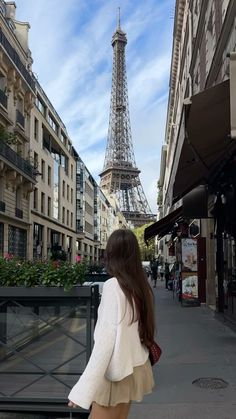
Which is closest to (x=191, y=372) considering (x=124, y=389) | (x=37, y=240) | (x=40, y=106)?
(x=124, y=389)

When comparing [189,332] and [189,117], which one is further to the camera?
[189,332]

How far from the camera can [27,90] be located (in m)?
45.0

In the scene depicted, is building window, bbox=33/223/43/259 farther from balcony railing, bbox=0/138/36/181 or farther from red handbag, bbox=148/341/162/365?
red handbag, bbox=148/341/162/365

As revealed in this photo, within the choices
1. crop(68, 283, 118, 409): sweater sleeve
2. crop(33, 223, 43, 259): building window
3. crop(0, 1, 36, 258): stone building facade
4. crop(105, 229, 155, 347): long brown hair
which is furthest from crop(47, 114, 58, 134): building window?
crop(68, 283, 118, 409): sweater sleeve

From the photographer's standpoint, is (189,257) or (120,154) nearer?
(189,257)

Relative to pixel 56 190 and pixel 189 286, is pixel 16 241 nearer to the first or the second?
pixel 56 190

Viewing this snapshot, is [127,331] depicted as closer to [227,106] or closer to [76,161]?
[227,106]

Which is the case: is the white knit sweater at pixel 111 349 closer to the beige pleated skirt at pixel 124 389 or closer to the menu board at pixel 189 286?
the beige pleated skirt at pixel 124 389

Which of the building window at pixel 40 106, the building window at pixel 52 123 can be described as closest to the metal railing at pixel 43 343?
the building window at pixel 40 106

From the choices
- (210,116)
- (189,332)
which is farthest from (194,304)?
(210,116)

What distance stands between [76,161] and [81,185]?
180 inches

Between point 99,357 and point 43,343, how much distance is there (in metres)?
2.41

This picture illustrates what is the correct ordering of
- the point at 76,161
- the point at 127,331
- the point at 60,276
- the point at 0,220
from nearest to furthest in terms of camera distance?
1. the point at 127,331
2. the point at 60,276
3. the point at 0,220
4. the point at 76,161

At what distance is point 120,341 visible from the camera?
3.06 metres
